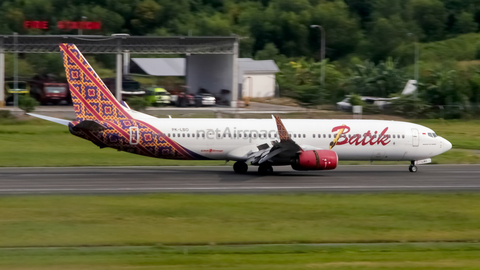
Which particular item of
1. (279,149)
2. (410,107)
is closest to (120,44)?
(410,107)

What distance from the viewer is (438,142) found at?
3847cm

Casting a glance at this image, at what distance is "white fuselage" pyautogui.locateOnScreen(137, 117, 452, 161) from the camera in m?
35.5

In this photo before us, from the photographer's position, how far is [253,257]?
17.8 m

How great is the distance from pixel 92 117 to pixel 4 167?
273 inches

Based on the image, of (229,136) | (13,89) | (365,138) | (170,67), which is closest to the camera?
(229,136)

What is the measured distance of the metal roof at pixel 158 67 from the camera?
96875 millimetres

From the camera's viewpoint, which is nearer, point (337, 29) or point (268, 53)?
point (268, 53)

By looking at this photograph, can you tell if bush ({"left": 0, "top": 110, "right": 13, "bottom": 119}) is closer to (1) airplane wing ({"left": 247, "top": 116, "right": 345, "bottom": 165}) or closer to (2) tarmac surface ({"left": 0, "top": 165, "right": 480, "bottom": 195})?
(2) tarmac surface ({"left": 0, "top": 165, "right": 480, "bottom": 195})

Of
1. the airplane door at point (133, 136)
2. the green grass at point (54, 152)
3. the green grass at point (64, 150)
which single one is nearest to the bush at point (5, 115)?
the green grass at point (64, 150)

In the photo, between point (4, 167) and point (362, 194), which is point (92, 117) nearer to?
point (4, 167)

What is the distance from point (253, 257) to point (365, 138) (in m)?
20.5

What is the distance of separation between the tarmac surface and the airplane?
113cm

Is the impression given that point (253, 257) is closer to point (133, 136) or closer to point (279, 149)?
point (279, 149)

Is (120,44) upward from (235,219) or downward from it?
upward
